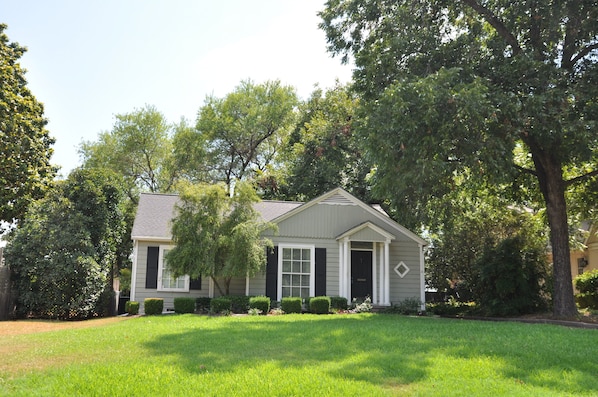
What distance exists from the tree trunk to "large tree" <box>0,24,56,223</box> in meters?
17.3

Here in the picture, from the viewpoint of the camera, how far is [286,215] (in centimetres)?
1889

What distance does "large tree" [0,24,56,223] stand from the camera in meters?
17.8

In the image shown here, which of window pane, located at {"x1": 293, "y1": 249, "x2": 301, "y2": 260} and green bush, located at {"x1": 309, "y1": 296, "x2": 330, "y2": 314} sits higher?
window pane, located at {"x1": 293, "y1": 249, "x2": 301, "y2": 260}

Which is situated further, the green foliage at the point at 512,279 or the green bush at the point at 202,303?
the green bush at the point at 202,303

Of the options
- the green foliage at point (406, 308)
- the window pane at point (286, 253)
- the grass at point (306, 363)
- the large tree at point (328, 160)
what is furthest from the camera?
the large tree at point (328, 160)

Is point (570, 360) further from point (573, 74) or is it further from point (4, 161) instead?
point (4, 161)

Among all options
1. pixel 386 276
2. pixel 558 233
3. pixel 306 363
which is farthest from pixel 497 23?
pixel 306 363

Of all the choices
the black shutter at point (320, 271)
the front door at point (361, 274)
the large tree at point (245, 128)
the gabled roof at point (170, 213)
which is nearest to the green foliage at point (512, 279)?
the gabled roof at point (170, 213)

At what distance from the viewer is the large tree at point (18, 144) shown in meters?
17.8

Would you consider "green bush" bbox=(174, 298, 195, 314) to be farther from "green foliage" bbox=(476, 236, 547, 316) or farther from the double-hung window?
"green foliage" bbox=(476, 236, 547, 316)

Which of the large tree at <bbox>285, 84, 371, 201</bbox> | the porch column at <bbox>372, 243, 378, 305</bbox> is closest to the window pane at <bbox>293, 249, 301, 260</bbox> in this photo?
the porch column at <bbox>372, 243, 378, 305</bbox>

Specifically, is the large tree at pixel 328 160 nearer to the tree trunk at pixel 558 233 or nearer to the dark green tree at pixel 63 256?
the dark green tree at pixel 63 256

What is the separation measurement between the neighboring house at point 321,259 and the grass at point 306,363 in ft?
25.6

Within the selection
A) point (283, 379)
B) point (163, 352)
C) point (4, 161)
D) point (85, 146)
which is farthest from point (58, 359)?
point (85, 146)
